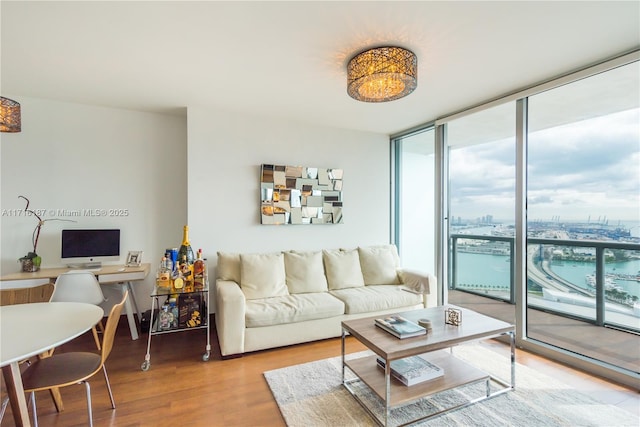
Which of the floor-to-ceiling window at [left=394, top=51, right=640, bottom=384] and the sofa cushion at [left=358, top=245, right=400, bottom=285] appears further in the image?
the sofa cushion at [left=358, top=245, right=400, bottom=285]

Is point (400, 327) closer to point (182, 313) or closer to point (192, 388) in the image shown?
point (192, 388)

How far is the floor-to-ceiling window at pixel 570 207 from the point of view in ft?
8.33

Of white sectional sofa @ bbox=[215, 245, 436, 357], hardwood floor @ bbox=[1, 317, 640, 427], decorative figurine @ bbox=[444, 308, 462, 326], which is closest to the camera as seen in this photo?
hardwood floor @ bbox=[1, 317, 640, 427]

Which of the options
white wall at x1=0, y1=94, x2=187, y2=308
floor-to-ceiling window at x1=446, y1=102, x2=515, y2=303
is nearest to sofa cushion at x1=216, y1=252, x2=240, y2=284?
white wall at x1=0, y1=94, x2=187, y2=308

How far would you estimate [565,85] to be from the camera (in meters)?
2.60

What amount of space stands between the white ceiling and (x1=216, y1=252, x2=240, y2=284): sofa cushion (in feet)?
5.56

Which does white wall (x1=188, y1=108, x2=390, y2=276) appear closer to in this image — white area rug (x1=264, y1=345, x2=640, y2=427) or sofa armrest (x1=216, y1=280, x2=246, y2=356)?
sofa armrest (x1=216, y1=280, x2=246, y2=356)

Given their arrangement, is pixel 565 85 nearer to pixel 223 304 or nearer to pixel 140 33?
pixel 140 33

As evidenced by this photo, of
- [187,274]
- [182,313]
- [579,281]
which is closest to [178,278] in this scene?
[187,274]

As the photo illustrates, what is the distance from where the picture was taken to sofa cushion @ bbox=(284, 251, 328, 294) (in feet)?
11.1

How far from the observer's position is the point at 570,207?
2881 mm

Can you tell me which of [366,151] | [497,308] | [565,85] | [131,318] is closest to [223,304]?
[131,318]

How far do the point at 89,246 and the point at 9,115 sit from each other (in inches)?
57.3

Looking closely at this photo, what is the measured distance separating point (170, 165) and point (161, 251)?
1060 mm
